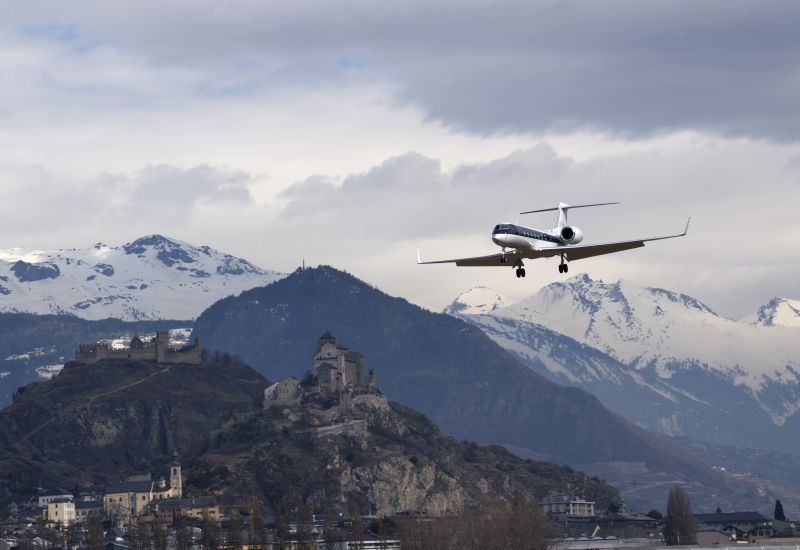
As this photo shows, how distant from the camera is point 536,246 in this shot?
5827 inches

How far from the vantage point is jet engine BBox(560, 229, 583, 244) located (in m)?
151

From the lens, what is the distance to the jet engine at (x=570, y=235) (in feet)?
495

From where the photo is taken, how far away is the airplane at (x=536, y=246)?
147m

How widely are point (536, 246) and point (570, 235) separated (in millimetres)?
4130

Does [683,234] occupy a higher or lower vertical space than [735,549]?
higher

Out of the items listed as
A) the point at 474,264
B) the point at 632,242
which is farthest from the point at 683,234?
the point at 474,264

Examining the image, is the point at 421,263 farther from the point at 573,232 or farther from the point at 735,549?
the point at 735,549

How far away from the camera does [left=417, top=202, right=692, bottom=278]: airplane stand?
481 feet

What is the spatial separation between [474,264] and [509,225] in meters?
5.25

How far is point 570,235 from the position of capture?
495 ft

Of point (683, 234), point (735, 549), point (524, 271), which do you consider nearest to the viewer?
point (683, 234)

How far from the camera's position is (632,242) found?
5699 inches

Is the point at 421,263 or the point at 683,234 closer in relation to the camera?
the point at 683,234

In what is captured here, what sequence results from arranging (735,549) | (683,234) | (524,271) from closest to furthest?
(683,234) → (524,271) → (735,549)
